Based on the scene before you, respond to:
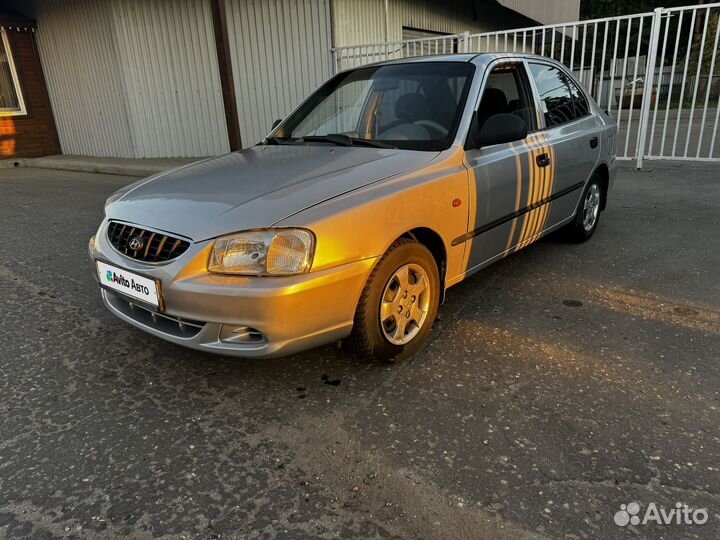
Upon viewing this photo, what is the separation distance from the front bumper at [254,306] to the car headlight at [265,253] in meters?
0.04

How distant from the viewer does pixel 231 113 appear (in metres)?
8.07

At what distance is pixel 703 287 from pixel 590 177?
1317 millimetres

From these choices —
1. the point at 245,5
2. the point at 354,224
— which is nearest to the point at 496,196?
the point at 354,224

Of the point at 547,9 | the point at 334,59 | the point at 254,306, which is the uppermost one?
the point at 547,9

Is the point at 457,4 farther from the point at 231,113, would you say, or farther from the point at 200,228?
the point at 200,228

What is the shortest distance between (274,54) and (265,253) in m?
8.94

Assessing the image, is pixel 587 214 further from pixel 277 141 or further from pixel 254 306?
pixel 254 306

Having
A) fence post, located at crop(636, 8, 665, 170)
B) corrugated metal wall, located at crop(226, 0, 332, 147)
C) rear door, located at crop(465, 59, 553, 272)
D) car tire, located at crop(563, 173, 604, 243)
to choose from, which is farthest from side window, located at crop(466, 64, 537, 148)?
corrugated metal wall, located at crop(226, 0, 332, 147)

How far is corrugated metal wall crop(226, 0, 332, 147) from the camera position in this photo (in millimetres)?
9902

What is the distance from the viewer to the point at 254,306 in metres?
2.27

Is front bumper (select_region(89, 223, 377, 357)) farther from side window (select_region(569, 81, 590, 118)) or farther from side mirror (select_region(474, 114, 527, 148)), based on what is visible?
side window (select_region(569, 81, 590, 118))

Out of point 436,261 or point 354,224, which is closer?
point 354,224

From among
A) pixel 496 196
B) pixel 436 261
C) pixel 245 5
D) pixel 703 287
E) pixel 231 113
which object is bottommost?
pixel 703 287

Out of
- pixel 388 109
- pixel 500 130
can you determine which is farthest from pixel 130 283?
pixel 500 130
